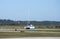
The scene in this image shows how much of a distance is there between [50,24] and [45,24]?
77 millimetres

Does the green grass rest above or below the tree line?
below

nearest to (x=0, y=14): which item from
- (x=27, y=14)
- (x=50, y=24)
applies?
(x=27, y=14)

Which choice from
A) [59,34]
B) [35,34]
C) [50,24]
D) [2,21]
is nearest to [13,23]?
[2,21]

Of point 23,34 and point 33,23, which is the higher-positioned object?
point 33,23

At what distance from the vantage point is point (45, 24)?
2.50 metres

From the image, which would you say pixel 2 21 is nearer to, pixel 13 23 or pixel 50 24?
pixel 13 23

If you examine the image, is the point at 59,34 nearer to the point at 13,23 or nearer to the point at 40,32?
the point at 40,32

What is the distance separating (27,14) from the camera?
2.53 meters

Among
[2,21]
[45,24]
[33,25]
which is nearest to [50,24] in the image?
[45,24]

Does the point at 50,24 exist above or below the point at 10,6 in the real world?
below

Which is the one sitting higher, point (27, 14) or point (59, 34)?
point (27, 14)

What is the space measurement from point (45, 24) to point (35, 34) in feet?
0.70

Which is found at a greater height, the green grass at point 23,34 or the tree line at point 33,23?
the tree line at point 33,23

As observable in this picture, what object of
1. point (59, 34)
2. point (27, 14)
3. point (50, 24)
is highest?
point (27, 14)
